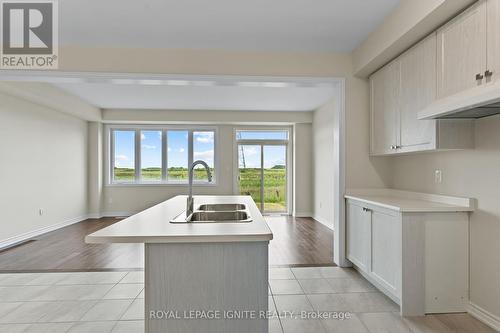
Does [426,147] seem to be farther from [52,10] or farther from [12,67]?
[12,67]

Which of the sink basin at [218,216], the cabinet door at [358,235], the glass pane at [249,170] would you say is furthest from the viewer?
the glass pane at [249,170]

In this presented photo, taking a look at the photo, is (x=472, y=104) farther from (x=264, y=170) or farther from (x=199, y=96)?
(x=264, y=170)

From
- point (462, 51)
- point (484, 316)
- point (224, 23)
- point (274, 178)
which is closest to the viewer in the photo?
point (462, 51)

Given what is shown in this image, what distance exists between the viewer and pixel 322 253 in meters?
4.08

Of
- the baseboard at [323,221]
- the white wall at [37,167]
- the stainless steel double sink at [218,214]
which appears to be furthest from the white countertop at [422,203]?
the white wall at [37,167]

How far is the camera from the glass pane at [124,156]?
7.34 metres

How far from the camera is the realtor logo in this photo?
267cm

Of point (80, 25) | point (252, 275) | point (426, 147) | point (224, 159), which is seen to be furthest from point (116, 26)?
point (224, 159)

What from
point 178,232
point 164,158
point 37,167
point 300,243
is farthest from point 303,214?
point 178,232

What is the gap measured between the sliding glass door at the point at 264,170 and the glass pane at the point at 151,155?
6.70 feet

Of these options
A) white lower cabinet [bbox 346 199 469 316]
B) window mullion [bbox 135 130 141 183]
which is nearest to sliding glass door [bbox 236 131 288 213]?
window mullion [bbox 135 130 141 183]

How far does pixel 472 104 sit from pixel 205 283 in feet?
6.14

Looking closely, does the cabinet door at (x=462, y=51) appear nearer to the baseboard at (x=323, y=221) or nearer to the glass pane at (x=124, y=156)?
the baseboard at (x=323, y=221)

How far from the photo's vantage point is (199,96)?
18.3ft
